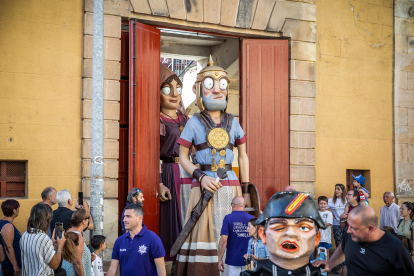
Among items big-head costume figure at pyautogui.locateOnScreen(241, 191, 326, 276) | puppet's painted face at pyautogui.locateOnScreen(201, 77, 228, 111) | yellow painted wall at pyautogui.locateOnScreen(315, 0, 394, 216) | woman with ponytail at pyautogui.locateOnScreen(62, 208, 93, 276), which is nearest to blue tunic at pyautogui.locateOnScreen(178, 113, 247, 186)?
puppet's painted face at pyautogui.locateOnScreen(201, 77, 228, 111)

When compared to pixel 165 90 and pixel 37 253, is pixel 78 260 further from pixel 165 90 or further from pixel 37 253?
pixel 165 90

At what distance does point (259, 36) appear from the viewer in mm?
9938

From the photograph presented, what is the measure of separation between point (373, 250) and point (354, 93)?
6.64m

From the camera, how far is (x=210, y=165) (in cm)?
738

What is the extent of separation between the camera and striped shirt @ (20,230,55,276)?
4883 mm

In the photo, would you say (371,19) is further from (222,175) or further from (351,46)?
(222,175)

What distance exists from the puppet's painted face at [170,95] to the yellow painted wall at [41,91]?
1458 mm

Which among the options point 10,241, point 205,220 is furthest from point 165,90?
point 10,241

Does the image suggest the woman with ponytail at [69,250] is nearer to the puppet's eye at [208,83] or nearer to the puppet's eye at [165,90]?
the puppet's eye at [208,83]

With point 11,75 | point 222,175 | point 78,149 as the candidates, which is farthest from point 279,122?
point 11,75

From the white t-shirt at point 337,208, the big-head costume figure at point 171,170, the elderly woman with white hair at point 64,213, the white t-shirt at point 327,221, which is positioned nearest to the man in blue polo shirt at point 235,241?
the elderly woman with white hair at point 64,213

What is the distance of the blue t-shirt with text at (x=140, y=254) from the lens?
16.6 feet

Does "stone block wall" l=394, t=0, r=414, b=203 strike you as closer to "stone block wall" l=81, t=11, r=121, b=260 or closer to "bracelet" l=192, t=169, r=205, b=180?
"bracelet" l=192, t=169, r=205, b=180

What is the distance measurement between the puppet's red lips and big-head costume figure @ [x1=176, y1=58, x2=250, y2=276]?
364 centimetres
